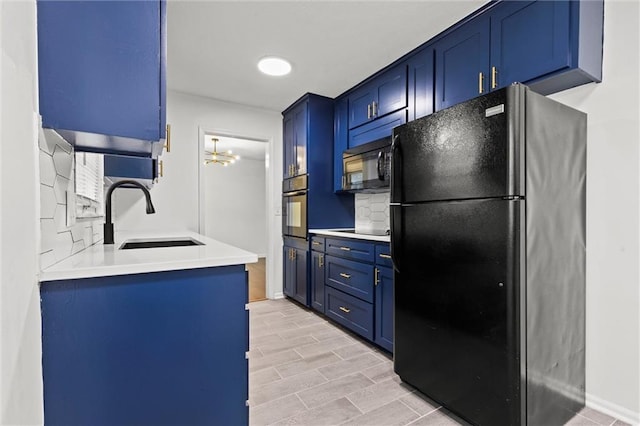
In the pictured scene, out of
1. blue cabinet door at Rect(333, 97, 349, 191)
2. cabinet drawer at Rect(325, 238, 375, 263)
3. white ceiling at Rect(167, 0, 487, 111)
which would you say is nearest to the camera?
white ceiling at Rect(167, 0, 487, 111)

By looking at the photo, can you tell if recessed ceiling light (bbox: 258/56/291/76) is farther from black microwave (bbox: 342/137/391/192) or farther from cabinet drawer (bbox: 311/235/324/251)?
cabinet drawer (bbox: 311/235/324/251)

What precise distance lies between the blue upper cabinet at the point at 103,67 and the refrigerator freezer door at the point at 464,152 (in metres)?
1.26

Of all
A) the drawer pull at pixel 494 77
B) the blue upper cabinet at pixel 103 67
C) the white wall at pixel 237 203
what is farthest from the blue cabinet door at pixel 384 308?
the white wall at pixel 237 203

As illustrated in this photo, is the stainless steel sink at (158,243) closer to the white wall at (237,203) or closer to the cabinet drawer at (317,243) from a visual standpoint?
the cabinet drawer at (317,243)

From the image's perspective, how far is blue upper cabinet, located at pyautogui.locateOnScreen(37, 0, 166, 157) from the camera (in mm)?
993

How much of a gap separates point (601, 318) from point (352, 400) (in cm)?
140

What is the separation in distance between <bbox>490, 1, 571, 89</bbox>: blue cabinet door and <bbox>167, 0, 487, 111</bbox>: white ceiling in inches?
9.4

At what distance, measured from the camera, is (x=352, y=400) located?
1754 millimetres

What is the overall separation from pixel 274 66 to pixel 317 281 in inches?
81.9

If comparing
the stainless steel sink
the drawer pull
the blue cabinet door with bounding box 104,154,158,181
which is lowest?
the stainless steel sink

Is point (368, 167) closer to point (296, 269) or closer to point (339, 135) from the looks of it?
point (339, 135)

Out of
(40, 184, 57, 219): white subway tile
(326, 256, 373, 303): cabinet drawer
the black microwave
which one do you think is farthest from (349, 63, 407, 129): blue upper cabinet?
(40, 184, 57, 219): white subway tile

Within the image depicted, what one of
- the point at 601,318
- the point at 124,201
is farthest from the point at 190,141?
the point at 601,318

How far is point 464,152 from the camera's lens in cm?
149
